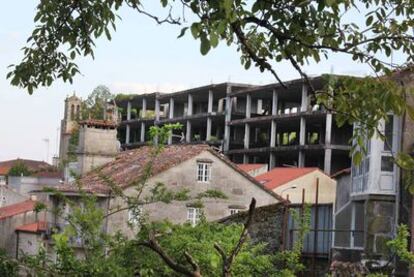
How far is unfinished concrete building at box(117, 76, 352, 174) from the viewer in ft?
207

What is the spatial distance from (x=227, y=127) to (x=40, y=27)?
214ft

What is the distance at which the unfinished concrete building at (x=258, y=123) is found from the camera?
63.1m

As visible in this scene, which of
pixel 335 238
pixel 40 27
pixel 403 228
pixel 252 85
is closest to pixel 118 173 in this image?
pixel 335 238

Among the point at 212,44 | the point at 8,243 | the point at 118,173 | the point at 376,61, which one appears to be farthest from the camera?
the point at 8,243

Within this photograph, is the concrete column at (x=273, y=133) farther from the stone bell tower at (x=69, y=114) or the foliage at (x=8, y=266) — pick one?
the foliage at (x=8, y=266)

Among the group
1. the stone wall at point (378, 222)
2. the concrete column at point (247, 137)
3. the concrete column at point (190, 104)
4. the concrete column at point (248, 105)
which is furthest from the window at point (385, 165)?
the concrete column at point (190, 104)

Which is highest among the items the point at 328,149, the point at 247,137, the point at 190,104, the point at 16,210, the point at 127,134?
the point at 190,104

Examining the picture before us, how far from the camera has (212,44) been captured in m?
5.61

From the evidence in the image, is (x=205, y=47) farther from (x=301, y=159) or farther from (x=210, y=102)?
(x=210, y=102)

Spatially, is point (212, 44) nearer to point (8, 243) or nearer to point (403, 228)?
point (403, 228)

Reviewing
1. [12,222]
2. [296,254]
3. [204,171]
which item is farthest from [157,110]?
[296,254]

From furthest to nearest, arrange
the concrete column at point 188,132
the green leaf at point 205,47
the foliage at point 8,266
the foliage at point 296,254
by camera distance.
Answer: the concrete column at point 188,132 → the foliage at point 296,254 → the foliage at point 8,266 → the green leaf at point 205,47

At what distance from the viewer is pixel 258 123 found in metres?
70.9

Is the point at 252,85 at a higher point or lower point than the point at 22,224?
higher
